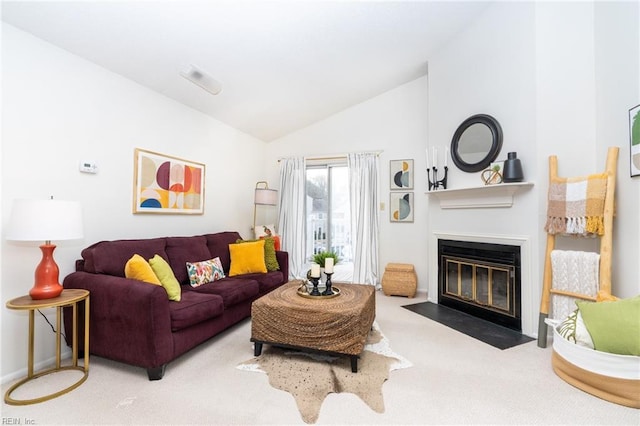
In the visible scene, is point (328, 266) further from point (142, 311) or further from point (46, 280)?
point (46, 280)

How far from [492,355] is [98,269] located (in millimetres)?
3131

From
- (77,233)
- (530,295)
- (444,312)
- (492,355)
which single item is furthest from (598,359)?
(77,233)

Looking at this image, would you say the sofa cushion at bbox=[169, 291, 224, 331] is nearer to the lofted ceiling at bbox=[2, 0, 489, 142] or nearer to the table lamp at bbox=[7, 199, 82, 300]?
the table lamp at bbox=[7, 199, 82, 300]

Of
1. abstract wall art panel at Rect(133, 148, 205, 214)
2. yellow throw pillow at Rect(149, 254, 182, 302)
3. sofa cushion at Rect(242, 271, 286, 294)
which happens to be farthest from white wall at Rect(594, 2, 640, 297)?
abstract wall art panel at Rect(133, 148, 205, 214)

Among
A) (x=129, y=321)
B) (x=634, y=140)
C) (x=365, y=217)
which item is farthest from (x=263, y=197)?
(x=634, y=140)

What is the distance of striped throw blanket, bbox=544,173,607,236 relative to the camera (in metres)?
2.30

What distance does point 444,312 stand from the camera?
133 inches

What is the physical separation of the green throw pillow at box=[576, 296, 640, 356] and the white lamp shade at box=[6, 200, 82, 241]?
3.42 m

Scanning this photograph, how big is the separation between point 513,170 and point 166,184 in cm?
350

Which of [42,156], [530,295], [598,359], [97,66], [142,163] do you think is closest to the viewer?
[598,359]

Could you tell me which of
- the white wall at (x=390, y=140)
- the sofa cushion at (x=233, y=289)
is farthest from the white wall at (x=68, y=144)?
the white wall at (x=390, y=140)

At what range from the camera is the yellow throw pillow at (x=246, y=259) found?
3.37 metres

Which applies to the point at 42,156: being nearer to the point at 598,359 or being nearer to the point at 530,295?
the point at 598,359

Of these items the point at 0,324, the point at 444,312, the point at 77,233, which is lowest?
the point at 444,312
